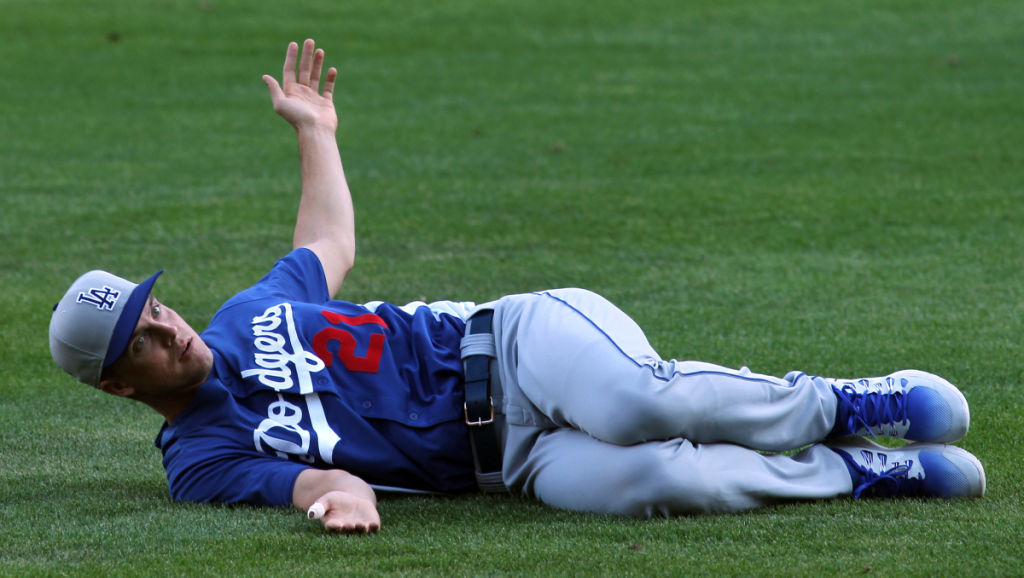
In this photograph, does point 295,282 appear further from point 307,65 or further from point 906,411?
point 906,411

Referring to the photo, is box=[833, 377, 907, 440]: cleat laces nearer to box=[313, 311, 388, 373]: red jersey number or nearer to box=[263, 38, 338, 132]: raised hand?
box=[313, 311, 388, 373]: red jersey number

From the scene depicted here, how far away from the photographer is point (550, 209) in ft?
24.8

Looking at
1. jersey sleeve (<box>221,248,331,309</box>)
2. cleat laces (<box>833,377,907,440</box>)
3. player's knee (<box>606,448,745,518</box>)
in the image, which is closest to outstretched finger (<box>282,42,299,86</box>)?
jersey sleeve (<box>221,248,331,309</box>)

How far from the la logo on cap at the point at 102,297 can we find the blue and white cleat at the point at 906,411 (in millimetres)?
1797

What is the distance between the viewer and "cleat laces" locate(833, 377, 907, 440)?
11.1 ft

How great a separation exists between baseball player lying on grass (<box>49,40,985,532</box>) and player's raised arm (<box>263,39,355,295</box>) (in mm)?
410

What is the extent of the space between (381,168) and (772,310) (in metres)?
3.67

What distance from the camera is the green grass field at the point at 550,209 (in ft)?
10.0

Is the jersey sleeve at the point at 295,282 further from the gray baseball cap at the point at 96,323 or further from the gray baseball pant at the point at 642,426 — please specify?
the gray baseball pant at the point at 642,426

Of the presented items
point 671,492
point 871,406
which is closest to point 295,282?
point 671,492

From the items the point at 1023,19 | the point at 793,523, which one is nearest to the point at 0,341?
the point at 793,523

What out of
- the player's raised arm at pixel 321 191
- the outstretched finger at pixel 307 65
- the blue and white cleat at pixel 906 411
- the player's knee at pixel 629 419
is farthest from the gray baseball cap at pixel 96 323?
the blue and white cleat at pixel 906 411

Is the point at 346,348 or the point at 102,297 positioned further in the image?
the point at 346,348

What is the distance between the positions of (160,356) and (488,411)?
819 millimetres
